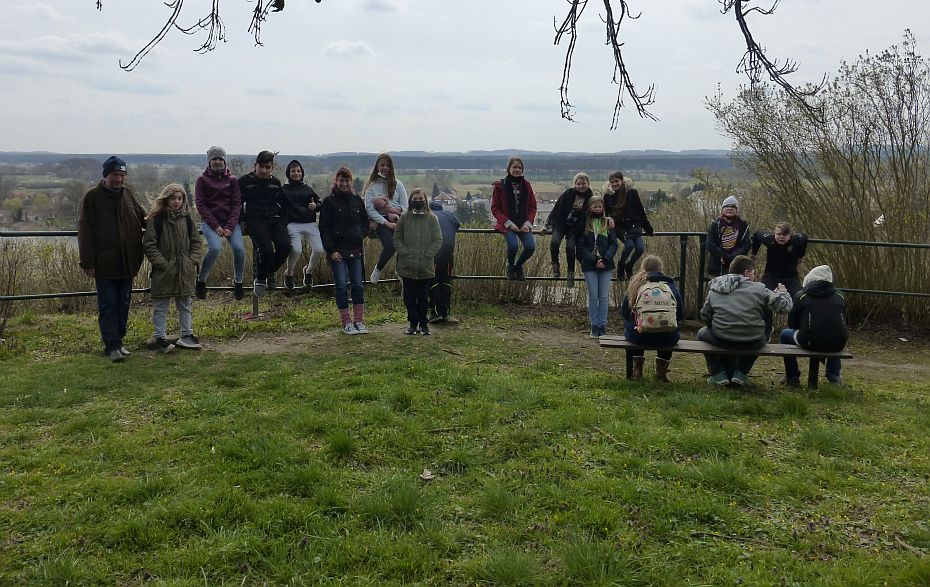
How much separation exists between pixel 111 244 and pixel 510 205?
14.8 feet

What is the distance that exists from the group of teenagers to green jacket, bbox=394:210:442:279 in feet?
0.04

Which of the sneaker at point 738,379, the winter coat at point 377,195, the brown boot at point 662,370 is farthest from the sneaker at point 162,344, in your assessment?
the sneaker at point 738,379

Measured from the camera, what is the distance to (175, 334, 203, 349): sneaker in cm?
786

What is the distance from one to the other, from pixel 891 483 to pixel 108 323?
6.78 m

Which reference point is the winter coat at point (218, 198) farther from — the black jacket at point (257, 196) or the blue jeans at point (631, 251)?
the blue jeans at point (631, 251)

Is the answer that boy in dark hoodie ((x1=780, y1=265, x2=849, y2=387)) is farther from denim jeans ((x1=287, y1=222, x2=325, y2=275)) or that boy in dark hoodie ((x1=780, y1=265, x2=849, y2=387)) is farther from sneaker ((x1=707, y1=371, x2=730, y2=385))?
denim jeans ((x1=287, y1=222, x2=325, y2=275))

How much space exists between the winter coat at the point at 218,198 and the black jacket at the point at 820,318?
5753 mm

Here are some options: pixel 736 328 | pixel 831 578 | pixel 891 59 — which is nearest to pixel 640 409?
pixel 736 328

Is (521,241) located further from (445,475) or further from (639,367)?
(445,475)

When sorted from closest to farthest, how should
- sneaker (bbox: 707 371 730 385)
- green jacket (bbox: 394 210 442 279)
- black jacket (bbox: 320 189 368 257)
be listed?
sneaker (bbox: 707 371 730 385) < green jacket (bbox: 394 210 442 279) < black jacket (bbox: 320 189 368 257)

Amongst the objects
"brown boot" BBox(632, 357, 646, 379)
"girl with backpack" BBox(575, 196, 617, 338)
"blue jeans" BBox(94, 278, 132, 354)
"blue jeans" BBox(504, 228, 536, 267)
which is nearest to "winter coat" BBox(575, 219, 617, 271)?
"girl with backpack" BBox(575, 196, 617, 338)

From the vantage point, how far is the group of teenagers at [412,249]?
665 cm

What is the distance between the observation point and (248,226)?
852 cm

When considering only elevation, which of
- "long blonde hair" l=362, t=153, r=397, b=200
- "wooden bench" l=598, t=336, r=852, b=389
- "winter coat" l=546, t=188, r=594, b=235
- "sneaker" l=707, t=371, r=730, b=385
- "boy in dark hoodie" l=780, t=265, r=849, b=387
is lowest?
"sneaker" l=707, t=371, r=730, b=385
